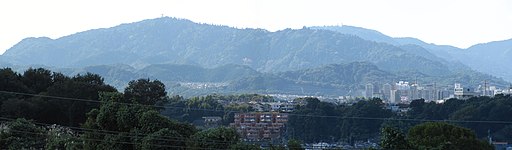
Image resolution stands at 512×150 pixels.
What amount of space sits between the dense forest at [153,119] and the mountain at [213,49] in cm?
8712

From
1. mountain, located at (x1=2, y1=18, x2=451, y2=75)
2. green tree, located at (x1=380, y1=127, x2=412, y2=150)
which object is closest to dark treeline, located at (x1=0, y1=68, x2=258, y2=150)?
green tree, located at (x1=380, y1=127, x2=412, y2=150)

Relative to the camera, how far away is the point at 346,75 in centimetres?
10181

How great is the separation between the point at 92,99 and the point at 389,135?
9679mm

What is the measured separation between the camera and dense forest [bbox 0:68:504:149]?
44.9 ft

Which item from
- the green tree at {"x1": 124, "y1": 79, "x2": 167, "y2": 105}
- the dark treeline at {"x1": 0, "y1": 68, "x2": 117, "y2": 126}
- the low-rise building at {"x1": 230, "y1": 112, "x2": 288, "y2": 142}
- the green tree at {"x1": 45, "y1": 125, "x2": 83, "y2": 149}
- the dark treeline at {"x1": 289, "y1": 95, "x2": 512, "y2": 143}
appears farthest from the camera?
the low-rise building at {"x1": 230, "y1": 112, "x2": 288, "y2": 142}

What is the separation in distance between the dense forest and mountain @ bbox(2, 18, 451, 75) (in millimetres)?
87123

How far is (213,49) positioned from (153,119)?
132 meters

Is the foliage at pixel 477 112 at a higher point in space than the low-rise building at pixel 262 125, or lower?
higher

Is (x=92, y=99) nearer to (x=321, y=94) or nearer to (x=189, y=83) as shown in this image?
(x=321, y=94)

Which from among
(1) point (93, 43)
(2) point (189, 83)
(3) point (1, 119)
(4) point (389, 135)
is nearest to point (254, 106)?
(3) point (1, 119)

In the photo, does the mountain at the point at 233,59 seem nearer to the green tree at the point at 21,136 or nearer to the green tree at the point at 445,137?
the green tree at the point at 445,137

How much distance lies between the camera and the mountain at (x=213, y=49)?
422ft

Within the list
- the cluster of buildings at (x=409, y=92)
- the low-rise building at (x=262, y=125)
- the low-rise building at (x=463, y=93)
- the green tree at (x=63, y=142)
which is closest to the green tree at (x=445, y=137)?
the green tree at (x=63, y=142)

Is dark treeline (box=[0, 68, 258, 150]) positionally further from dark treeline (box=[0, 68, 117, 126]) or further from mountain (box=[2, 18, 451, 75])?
mountain (box=[2, 18, 451, 75])
